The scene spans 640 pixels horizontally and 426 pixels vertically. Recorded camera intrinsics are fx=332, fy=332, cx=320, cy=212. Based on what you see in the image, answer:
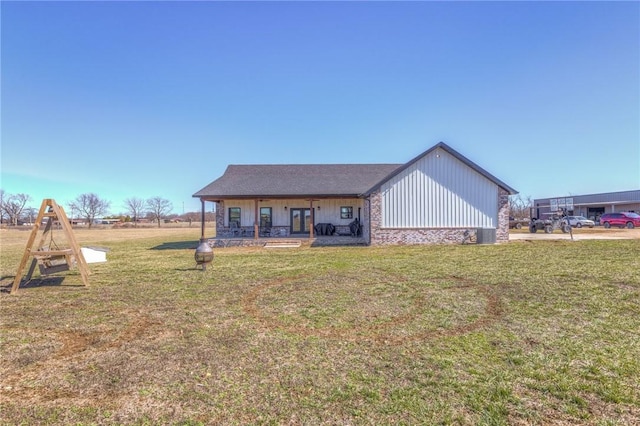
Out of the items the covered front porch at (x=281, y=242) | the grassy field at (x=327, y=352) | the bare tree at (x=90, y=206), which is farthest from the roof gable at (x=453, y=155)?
→ the bare tree at (x=90, y=206)

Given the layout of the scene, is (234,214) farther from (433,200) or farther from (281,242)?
(433,200)

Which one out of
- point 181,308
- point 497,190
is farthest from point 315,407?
point 497,190

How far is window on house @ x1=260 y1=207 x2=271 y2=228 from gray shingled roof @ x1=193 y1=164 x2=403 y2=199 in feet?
5.57

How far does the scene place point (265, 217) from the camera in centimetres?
2162

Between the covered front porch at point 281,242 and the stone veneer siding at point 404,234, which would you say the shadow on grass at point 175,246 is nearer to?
the covered front porch at point 281,242

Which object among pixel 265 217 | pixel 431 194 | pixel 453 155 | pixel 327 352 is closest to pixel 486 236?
pixel 431 194

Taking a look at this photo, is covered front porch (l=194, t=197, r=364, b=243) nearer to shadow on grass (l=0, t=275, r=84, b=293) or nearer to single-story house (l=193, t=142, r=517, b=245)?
single-story house (l=193, t=142, r=517, b=245)

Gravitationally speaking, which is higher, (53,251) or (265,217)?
(265,217)

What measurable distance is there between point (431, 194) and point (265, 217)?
34.1 ft

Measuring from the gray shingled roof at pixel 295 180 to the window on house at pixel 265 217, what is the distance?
1.70 meters

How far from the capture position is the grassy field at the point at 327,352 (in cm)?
289

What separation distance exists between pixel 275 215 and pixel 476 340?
1800 cm

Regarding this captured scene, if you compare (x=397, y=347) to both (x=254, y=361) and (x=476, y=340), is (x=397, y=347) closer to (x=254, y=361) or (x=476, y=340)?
(x=476, y=340)

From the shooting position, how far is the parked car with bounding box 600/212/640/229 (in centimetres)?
3122
